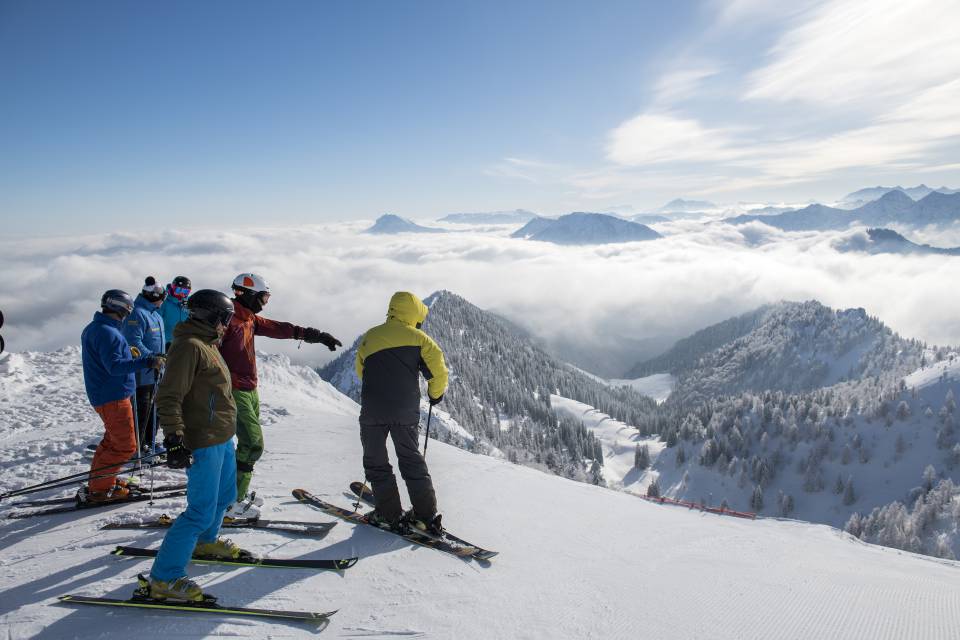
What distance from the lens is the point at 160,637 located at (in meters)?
4.02

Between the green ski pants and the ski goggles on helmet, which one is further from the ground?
the ski goggles on helmet

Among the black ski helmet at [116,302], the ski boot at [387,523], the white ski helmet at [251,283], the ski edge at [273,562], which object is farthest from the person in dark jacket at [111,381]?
the ski boot at [387,523]

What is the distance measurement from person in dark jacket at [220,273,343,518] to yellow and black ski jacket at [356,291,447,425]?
5.87 feet

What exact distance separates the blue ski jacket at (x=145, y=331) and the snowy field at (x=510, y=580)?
237 centimetres

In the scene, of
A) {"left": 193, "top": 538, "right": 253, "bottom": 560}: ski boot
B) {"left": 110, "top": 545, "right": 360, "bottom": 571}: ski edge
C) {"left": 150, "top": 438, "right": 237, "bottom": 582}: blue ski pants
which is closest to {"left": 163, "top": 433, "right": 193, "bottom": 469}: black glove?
{"left": 150, "top": 438, "right": 237, "bottom": 582}: blue ski pants

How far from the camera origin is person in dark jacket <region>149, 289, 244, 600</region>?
14.6 feet

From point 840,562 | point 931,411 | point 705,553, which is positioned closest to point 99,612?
point 705,553

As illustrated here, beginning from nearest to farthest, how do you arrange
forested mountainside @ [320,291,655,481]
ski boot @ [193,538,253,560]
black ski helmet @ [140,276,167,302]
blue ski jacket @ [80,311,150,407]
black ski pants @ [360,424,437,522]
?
ski boot @ [193,538,253,560]
black ski pants @ [360,424,437,522]
blue ski jacket @ [80,311,150,407]
black ski helmet @ [140,276,167,302]
forested mountainside @ [320,291,655,481]

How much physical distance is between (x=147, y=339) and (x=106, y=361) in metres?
2.88

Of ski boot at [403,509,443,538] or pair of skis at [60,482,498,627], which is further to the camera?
ski boot at [403,509,443,538]

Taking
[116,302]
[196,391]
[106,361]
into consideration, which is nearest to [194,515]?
[196,391]


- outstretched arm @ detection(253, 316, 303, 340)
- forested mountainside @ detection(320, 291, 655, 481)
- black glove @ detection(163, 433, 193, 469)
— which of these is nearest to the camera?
black glove @ detection(163, 433, 193, 469)

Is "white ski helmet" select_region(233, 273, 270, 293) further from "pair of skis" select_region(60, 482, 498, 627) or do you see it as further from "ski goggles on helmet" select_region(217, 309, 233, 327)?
"pair of skis" select_region(60, 482, 498, 627)

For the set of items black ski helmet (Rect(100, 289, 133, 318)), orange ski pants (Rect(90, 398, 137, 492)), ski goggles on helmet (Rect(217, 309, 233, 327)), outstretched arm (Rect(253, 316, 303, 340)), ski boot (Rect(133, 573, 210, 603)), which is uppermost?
black ski helmet (Rect(100, 289, 133, 318))
